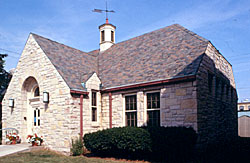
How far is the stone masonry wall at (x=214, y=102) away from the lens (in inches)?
427

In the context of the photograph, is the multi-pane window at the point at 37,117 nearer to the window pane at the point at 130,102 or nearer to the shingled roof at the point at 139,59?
the shingled roof at the point at 139,59

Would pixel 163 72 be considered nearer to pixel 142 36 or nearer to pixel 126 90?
pixel 126 90

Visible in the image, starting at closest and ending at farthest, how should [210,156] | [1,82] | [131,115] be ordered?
[210,156] → [131,115] → [1,82]

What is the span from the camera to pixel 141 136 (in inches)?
382

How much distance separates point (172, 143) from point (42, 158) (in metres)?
5.64

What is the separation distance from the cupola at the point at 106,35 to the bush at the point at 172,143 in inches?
483

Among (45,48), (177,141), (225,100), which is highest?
(45,48)

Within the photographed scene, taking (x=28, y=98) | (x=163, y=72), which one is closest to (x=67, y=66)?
Answer: (x=28, y=98)

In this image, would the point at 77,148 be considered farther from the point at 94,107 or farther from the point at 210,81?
the point at 210,81

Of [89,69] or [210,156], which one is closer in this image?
[210,156]

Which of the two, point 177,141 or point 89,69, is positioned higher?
point 89,69

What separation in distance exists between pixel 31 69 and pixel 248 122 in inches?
790

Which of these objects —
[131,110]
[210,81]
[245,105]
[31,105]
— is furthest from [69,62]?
[245,105]

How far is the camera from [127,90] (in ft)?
42.6
